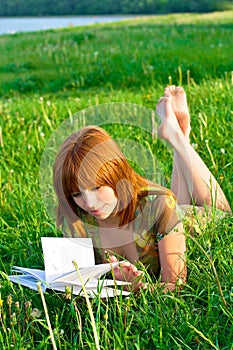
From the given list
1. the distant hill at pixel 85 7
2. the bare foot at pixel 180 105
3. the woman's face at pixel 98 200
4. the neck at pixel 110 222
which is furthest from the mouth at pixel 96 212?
the distant hill at pixel 85 7

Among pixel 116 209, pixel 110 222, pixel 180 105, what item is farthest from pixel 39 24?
pixel 116 209

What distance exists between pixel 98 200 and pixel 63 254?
0.73ft

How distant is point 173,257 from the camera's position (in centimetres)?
234

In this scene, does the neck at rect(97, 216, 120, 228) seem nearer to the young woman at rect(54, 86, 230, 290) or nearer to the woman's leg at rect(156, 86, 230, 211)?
the young woman at rect(54, 86, 230, 290)

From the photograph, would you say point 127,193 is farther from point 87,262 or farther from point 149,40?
point 149,40

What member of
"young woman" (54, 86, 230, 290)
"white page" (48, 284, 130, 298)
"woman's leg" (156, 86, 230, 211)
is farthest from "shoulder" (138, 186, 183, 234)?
"woman's leg" (156, 86, 230, 211)

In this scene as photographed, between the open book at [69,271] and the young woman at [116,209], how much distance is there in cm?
10

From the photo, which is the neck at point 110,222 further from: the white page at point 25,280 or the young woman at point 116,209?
the white page at point 25,280

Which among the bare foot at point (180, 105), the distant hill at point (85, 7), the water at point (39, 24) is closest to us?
the bare foot at point (180, 105)

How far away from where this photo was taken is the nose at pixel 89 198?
2260 millimetres

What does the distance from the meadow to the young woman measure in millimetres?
108

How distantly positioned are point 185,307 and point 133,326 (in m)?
0.17

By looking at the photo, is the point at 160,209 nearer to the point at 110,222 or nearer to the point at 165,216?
the point at 165,216

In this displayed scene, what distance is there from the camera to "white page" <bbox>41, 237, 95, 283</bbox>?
2221 mm
